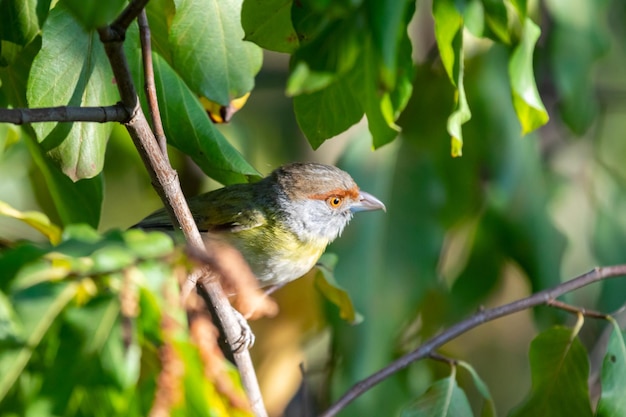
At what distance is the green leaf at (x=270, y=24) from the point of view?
2.51 meters

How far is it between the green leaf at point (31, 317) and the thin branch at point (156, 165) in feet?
2.19

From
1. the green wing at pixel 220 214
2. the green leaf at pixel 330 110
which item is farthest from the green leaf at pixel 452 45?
the green wing at pixel 220 214

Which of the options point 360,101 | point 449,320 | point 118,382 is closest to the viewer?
point 118,382

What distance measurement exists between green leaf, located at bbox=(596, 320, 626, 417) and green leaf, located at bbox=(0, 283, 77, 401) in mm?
1944

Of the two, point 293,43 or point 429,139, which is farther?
point 429,139

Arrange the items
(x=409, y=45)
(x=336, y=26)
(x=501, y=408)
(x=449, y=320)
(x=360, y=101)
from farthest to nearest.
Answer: (x=501, y=408) < (x=449, y=320) < (x=360, y=101) < (x=409, y=45) < (x=336, y=26)

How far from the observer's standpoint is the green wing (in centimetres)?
437

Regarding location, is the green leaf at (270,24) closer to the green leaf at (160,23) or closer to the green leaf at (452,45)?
the green leaf at (452,45)

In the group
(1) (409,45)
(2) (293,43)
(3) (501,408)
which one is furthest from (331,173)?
(3) (501,408)

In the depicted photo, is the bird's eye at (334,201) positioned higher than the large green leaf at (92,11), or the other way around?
the large green leaf at (92,11)

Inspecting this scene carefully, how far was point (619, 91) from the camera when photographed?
24.3 ft

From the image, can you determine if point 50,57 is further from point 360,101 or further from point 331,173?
point 331,173

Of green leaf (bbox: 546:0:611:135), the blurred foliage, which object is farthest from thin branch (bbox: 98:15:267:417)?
green leaf (bbox: 546:0:611:135)

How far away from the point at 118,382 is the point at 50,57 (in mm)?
1321
